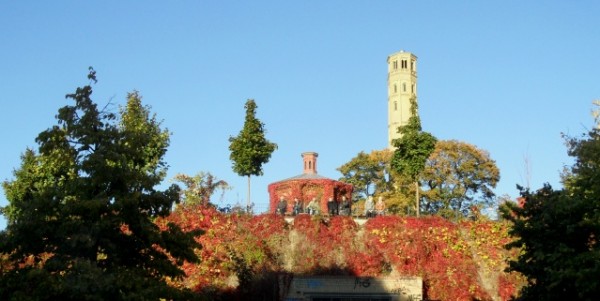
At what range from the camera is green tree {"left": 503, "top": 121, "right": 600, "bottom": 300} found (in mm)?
18070

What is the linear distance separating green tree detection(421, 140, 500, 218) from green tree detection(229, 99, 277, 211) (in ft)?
63.8

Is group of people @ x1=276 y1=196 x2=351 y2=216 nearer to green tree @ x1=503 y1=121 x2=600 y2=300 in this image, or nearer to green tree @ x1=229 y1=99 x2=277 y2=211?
green tree @ x1=229 y1=99 x2=277 y2=211

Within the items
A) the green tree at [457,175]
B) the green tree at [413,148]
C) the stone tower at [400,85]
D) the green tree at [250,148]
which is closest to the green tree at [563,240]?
the green tree at [413,148]

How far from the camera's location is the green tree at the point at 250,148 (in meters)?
41.1

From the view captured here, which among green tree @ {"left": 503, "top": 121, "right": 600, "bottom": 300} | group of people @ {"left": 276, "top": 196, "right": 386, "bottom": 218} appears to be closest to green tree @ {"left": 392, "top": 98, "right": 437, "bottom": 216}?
group of people @ {"left": 276, "top": 196, "right": 386, "bottom": 218}

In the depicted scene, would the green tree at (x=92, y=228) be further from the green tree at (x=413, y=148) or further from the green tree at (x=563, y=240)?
the green tree at (x=413, y=148)

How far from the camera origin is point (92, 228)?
16641mm

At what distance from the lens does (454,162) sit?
6025cm

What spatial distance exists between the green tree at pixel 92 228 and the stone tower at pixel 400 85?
290 ft

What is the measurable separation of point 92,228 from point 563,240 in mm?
11619

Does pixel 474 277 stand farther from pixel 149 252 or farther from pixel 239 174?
pixel 149 252

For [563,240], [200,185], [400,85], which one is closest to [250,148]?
[200,185]

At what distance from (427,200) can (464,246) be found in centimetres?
2396

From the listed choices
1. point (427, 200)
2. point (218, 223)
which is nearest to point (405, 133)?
point (218, 223)
